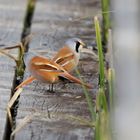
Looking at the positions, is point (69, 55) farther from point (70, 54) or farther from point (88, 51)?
point (88, 51)

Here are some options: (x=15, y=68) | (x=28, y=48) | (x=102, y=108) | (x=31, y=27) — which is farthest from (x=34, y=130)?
(x=31, y=27)

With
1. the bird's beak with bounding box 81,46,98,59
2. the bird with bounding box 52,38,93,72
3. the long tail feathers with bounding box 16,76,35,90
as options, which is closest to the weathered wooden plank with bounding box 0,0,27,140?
the long tail feathers with bounding box 16,76,35,90

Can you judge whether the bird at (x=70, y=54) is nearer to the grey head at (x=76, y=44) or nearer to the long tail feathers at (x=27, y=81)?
the grey head at (x=76, y=44)

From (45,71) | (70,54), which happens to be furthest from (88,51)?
(45,71)

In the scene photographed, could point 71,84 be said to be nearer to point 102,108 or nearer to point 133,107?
point 102,108

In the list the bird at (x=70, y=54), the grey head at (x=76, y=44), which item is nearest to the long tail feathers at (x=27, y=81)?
the bird at (x=70, y=54)

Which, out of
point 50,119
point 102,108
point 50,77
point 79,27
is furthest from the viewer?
point 79,27
